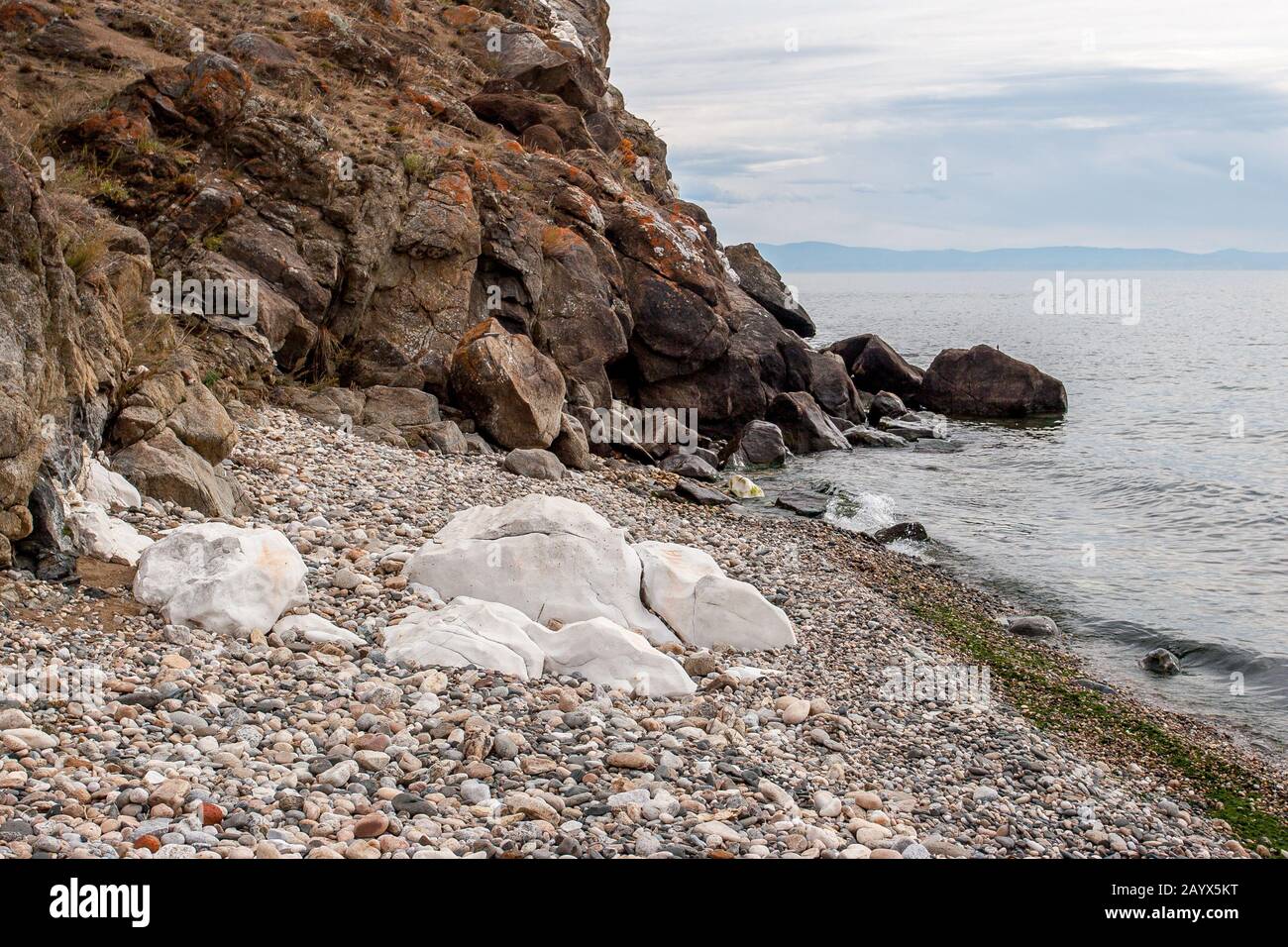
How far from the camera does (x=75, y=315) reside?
1189 cm

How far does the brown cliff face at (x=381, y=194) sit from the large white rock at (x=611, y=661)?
6.74 meters

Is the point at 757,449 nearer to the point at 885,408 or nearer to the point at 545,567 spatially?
the point at 885,408

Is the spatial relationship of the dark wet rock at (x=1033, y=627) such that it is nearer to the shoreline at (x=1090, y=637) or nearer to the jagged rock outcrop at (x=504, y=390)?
the shoreline at (x=1090, y=637)

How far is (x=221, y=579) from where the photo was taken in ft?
33.1

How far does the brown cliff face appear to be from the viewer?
72.6ft

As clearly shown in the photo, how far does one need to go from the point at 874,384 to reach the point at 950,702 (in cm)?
3540

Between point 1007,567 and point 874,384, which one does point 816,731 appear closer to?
point 1007,567

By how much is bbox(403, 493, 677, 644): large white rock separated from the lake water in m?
7.83

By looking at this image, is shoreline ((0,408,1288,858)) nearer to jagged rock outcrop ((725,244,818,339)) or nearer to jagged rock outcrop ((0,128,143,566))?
jagged rock outcrop ((0,128,143,566))

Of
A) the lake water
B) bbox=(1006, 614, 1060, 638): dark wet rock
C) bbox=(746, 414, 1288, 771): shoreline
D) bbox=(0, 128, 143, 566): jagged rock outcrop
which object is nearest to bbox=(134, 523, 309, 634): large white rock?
bbox=(0, 128, 143, 566): jagged rock outcrop

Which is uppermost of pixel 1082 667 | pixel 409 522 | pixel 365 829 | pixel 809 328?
pixel 809 328

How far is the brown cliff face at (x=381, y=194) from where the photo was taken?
Result: 22.1m

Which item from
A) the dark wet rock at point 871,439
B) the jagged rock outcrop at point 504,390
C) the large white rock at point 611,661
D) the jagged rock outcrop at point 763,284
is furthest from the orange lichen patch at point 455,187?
the jagged rock outcrop at point 763,284
